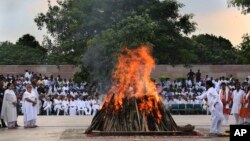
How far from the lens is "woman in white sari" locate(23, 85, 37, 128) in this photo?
21453mm

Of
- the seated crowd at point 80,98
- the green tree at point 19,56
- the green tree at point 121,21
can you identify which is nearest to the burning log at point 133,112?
the seated crowd at point 80,98

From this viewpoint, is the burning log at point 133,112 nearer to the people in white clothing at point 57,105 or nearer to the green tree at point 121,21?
the green tree at point 121,21

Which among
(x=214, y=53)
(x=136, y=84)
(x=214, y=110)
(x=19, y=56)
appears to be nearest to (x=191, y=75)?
(x=214, y=53)

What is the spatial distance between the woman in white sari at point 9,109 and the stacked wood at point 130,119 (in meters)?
4.93

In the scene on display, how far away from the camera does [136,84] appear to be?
59.6ft

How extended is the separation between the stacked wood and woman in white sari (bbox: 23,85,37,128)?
4.59 metres

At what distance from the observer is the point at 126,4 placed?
3556 cm

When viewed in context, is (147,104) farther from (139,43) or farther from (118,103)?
(139,43)

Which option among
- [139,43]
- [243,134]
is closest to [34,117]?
[139,43]

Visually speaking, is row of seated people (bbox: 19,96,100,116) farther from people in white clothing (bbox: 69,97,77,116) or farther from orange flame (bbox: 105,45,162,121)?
orange flame (bbox: 105,45,162,121)

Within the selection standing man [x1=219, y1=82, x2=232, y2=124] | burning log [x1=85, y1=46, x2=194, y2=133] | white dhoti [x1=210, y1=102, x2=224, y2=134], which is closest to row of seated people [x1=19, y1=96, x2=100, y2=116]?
standing man [x1=219, y1=82, x2=232, y2=124]

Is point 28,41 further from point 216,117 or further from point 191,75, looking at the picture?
point 216,117

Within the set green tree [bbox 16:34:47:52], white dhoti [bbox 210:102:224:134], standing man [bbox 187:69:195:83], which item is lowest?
white dhoti [bbox 210:102:224:134]

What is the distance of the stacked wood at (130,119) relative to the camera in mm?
17250
